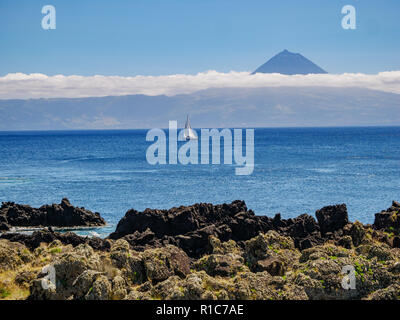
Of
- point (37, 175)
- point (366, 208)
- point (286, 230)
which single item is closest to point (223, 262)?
point (286, 230)

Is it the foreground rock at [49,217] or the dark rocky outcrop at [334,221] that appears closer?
the dark rocky outcrop at [334,221]

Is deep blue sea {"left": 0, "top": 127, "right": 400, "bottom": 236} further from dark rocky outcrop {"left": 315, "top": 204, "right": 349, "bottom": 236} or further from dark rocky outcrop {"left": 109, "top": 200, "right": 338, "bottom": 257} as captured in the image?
dark rocky outcrop {"left": 315, "top": 204, "right": 349, "bottom": 236}

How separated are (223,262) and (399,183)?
59143mm

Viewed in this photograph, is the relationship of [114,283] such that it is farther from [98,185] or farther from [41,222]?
[98,185]

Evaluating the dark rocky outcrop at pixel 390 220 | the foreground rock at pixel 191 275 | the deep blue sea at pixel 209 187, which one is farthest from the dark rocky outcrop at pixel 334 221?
the deep blue sea at pixel 209 187

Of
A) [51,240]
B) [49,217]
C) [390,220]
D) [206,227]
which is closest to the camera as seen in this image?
[51,240]

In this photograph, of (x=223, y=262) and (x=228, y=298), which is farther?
(x=223, y=262)

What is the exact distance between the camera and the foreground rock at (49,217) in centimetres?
4231

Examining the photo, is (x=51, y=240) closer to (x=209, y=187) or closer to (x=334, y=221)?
(x=334, y=221)

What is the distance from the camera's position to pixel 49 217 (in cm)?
4359

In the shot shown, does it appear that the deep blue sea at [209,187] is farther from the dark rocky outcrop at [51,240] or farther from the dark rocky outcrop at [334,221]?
the dark rocky outcrop at [334,221]

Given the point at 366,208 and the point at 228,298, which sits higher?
the point at 228,298

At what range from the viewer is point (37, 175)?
8700cm

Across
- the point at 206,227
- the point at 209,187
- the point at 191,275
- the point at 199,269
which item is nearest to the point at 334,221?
the point at 206,227
